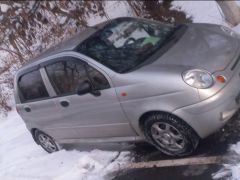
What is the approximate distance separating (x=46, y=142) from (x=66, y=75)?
1917mm

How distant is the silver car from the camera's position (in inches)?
207

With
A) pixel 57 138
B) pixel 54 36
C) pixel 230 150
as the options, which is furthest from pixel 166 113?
pixel 54 36

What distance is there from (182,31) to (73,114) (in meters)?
1.98

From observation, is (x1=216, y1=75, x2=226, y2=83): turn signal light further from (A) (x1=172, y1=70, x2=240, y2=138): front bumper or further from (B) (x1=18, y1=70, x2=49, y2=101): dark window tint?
(B) (x1=18, y1=70, x2=49, y2=101): dark window tint

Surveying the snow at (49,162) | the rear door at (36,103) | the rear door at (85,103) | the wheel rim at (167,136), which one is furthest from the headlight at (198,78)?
the rear door at (36,103)

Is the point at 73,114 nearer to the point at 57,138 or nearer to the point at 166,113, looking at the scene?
the point at 57,138

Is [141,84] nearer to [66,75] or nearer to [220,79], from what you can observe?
[220,79]

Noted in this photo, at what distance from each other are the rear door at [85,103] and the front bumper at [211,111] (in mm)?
992

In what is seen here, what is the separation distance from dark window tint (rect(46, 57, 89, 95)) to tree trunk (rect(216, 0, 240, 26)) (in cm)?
420

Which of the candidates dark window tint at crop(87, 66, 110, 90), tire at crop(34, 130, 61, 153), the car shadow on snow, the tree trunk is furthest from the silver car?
the tree trunk

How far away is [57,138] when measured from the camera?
7.50 m

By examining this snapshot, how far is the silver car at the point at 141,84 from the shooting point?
17.3 feet

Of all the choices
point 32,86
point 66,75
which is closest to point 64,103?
point 66,75

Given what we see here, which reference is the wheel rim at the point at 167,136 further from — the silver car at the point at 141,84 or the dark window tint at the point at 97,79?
the dark window tint at the point at 97,79
